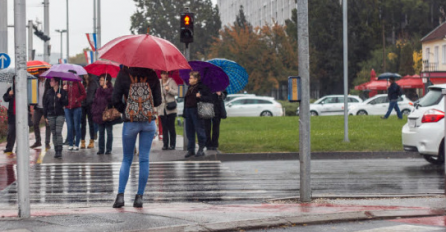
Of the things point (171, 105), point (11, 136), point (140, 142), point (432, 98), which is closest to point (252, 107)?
point (171, 105)

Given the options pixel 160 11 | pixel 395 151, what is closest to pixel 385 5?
pixel 160 11

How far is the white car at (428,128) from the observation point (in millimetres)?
13742

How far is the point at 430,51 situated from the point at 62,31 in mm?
54826

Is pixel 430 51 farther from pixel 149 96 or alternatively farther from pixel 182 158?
pixel 149 96

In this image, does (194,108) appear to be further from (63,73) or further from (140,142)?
(140,142)

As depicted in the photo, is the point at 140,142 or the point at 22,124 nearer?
the point at 22,124

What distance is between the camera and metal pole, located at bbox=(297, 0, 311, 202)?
9055 millimetres

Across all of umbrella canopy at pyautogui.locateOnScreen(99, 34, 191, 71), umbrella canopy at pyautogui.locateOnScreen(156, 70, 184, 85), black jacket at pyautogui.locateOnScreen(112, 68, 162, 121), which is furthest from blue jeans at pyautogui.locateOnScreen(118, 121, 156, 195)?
umbrella canopy at pyautogui.locateOnScreen(156, 70, 184, 85)

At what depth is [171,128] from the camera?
58.3 feet

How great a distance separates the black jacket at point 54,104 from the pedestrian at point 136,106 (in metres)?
7.81

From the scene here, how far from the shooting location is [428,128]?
45.6 feet

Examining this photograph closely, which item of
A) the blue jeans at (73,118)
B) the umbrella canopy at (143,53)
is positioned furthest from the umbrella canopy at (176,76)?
the umbrella canopy at (143,53)

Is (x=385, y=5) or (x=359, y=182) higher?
(x=385, y=5)

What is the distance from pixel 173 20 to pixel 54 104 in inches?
2716
